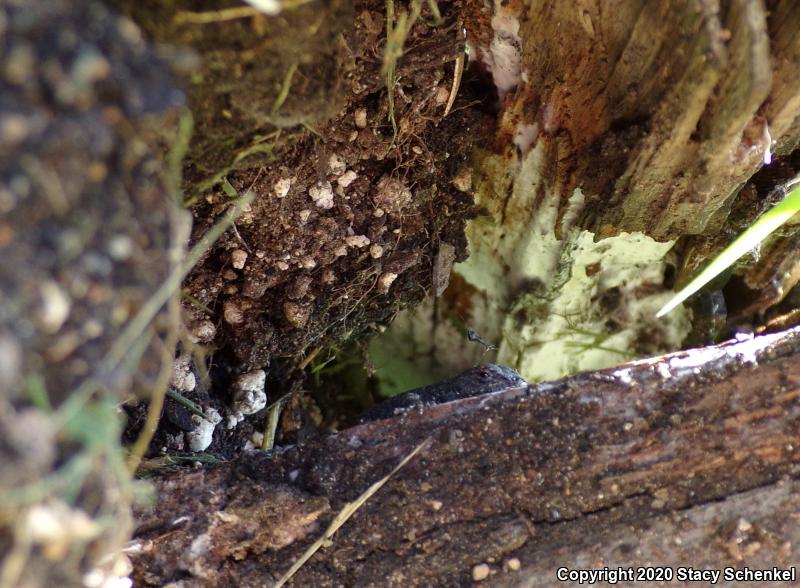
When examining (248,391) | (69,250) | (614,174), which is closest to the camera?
(69,250)

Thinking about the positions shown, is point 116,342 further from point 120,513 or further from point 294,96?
point 294,96

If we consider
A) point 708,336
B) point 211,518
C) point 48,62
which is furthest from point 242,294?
point 708,336

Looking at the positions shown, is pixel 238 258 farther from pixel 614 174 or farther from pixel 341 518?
pixel 614 174

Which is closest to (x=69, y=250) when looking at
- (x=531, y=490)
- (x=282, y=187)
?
(x=282, y=187)

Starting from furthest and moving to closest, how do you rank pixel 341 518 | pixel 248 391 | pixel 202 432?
pixel 248 391 < pixel 202 432 < pixel 341 518

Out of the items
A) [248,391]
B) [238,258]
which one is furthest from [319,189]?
[248,391]

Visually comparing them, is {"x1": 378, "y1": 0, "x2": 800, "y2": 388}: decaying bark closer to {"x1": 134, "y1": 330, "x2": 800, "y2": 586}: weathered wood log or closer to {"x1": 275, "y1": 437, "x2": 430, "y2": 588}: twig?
{"x1": 134, "y1": 330, "x2": 800, "y2": 586}: weathered wood log

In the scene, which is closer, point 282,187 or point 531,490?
point 531,490

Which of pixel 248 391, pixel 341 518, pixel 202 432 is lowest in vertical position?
pixel 341 518

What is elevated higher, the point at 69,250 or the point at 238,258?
the point at 238,258
